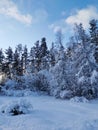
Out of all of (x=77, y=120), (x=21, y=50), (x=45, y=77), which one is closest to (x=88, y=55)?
(x=45, y=77)

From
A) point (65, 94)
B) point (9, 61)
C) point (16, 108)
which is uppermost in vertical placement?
point (9, 61)

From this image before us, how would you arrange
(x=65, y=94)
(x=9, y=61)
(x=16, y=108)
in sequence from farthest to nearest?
(x=9, y=61), (x=65, y=94), (x=16, y=108)

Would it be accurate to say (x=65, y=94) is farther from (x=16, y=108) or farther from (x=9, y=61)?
(x=9, y=61)

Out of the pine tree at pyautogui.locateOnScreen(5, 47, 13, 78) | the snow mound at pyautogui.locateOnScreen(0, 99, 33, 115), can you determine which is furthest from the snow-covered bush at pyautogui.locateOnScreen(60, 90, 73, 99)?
the pine tree at pyautogui.locateOnScreen(5, 47, 13, 78)

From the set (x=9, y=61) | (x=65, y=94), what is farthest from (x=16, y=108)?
(x=9, y=61)

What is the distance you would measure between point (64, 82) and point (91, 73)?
2992 millimetres

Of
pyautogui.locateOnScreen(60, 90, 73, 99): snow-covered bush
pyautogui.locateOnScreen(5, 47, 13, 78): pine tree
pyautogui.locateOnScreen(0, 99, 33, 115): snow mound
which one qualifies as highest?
pyautogui.locateOnScreen(5, 47, 13, 78): pine tree

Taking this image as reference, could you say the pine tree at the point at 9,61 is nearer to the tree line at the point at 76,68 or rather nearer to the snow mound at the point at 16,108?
the tree line at the point at 76,68

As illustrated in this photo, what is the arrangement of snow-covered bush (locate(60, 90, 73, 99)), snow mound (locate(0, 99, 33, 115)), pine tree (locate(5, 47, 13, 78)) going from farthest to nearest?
pine tree (locate(5, 47, 13, 78))
snow-covered bush (locate(60, 90, 73, 99))
snow mound (locate(0, 99, 33, 115))

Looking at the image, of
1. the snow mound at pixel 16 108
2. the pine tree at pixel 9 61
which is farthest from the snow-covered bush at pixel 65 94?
the pine tree at pixel 9 61

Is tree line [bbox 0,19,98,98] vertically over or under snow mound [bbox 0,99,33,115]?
over

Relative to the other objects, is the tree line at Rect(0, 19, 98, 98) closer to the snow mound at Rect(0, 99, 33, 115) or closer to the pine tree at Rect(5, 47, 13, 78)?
the snow mound at Rect(0, 99, 33, 115)

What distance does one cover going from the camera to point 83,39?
82.2 feet

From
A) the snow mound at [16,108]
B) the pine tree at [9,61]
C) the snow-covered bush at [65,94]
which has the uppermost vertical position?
the pine tree at [9,61]
